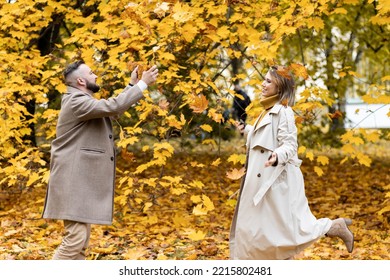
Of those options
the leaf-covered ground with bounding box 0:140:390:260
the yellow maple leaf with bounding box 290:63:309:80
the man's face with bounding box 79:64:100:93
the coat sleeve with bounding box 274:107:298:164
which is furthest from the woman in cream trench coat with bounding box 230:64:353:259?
the leaf-covered ground with bounding box 0:140:390:260

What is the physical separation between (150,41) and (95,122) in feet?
8.60

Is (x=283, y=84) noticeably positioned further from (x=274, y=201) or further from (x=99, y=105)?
(x=99, y=105)

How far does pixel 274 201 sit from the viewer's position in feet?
13.8

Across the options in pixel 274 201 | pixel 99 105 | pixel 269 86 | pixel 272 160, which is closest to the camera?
pixel 272 160

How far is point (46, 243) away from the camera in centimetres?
614

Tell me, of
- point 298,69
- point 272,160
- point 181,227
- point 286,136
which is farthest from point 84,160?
point 181,227

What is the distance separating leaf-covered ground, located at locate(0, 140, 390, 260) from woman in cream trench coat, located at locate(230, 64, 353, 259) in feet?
4.56

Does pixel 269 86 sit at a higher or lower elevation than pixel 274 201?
higher

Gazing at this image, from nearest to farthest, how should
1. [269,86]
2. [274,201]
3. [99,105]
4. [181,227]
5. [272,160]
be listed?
[272,160], [99,105], [274,201], [269,86], [181,227]

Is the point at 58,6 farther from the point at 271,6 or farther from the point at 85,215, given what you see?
the point at 85,215

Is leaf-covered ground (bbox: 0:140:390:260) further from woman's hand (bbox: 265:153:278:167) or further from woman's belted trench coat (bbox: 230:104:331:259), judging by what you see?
woman's hand (bbox: 265:153:278:167)

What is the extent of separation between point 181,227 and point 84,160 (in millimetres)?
3059

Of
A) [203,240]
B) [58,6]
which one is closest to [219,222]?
[203,240]

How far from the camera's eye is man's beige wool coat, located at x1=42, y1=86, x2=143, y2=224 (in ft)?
13.5
